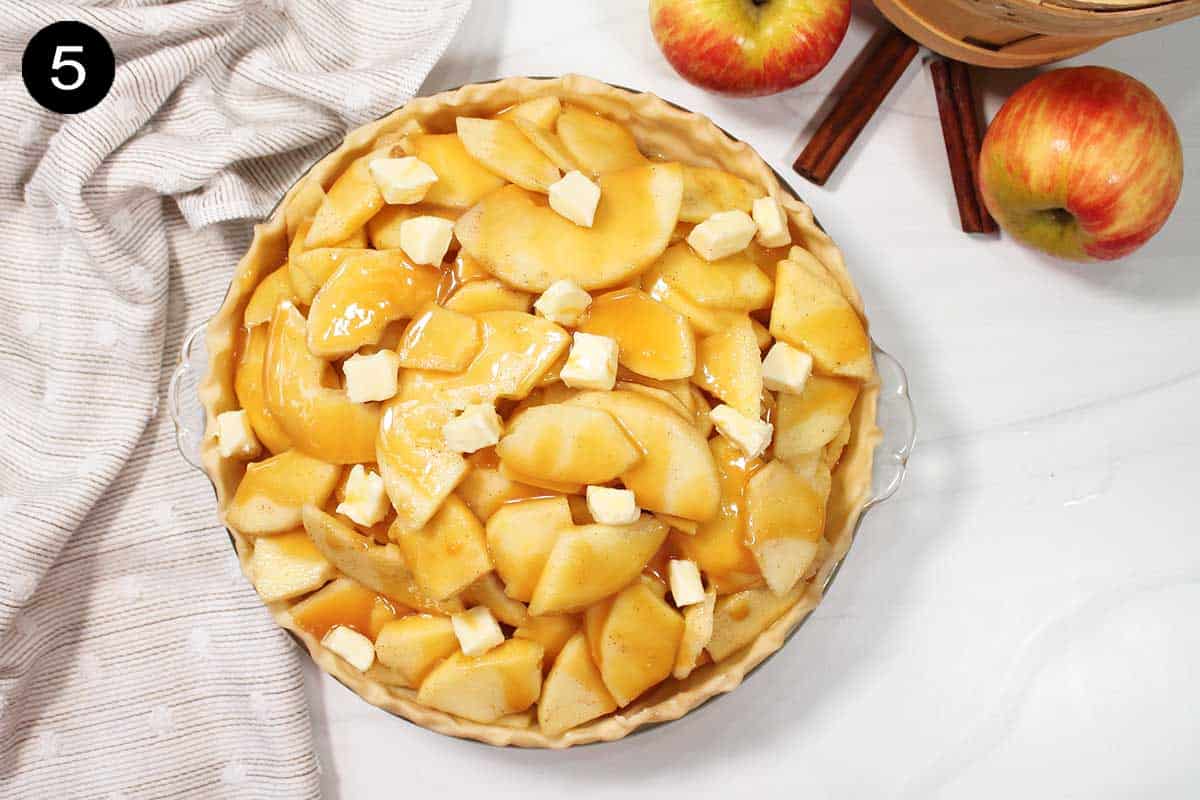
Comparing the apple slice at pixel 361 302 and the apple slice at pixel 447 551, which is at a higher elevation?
the apple slice at pixel 361 302

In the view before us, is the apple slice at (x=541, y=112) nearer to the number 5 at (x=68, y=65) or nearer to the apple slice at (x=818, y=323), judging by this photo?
the apple slice at (x=818, y=323)

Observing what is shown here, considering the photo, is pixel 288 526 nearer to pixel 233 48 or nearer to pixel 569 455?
pixel 569 455

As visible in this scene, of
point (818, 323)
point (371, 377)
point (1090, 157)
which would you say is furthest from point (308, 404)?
point (1090, 157)

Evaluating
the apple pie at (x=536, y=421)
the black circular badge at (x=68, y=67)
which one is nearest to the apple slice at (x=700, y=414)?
the apple pie at (x=536, y=421)

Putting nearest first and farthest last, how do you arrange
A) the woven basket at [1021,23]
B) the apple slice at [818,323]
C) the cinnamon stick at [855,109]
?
1. the woven basket at [1021,23]
2. the apple slice at [818,323]
3. the cinnamon stick at [855,109]

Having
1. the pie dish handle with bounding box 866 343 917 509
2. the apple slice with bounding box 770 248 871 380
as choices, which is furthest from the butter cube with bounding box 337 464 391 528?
the pie dish handle with bounding box 866 343 917 509

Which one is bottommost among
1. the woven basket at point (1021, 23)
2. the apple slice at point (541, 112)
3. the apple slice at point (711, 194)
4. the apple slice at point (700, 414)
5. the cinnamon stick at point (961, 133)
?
the apple slice at point (700, 414)

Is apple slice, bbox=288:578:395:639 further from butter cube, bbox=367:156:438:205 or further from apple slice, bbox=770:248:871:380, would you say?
apple slice, bbox=770:248:871:380

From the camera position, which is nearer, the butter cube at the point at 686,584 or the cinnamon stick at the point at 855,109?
the butter cube at the point at 686,584
